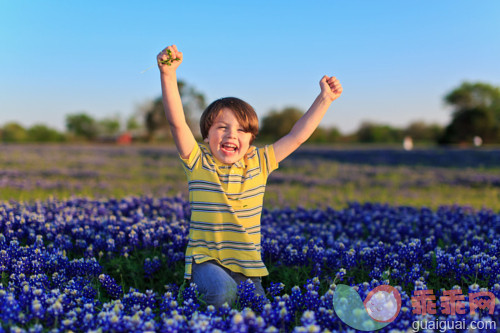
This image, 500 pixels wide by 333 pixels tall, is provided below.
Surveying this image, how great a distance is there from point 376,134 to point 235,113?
228 ft

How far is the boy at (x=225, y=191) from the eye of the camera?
3895 millimetres

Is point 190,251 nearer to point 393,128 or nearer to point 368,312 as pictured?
point 368,312

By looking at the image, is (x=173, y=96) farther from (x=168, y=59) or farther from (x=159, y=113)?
(x=159, y=113)

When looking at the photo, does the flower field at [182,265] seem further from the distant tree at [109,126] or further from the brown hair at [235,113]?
the distant tree at [109,126]

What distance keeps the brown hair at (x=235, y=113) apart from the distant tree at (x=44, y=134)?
7196 centimetres

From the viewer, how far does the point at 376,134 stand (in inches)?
2741

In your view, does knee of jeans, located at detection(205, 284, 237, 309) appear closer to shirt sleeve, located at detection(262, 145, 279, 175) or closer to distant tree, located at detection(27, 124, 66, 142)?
shirt sleeve, located at detection(262, 145, 279, 175)

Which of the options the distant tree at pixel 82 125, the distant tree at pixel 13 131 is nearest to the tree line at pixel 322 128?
the distant tree at pixel 13 131

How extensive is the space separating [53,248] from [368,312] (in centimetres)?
362

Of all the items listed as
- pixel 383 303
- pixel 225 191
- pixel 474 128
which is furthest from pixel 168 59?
pixel 474 128

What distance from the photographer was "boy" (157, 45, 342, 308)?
389 centimetres

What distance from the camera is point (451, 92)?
7462cm

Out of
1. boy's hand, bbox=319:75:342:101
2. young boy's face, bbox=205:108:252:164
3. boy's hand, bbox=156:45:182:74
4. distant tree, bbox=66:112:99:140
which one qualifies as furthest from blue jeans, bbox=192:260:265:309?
distant tree, bbox=66:112:99:140

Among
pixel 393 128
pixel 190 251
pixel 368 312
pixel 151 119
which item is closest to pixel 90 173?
pixel 190 251
